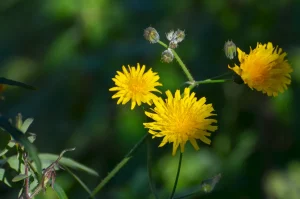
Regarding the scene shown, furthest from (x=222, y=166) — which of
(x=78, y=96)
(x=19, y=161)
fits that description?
(x=19, y=161)

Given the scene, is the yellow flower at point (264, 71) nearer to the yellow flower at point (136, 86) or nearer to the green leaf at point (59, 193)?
the yellow flower at point (136, 86)

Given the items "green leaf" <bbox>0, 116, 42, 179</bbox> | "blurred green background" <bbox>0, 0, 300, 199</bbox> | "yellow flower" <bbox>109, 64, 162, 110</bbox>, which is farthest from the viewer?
"blurred green background" <bbox>0, 0, 300, 199</bbox>

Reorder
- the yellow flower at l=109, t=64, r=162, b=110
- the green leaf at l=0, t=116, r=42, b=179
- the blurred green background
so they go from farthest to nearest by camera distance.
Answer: the blurred green background → the yellow flower at l=109, t=64, r=162, b=110 → the green leaf at l=0, t=116, r=42, b=179

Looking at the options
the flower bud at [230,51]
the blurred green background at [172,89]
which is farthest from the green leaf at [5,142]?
the blurred green background at [172,89]

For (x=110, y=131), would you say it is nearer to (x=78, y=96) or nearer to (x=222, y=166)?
(x=78, y=96)

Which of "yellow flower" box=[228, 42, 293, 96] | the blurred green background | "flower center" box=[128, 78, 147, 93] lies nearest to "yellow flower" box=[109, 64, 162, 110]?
"flower center" box=[128, 78, 147, 93]

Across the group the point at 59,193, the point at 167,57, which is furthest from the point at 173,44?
the point at 59,193

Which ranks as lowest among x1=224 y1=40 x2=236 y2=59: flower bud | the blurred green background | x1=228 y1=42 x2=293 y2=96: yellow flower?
the blurred green background

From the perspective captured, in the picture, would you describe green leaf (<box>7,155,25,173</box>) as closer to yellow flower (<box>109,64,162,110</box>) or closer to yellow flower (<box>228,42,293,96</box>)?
yellow flower (<box>109,64,162,110</box>)
